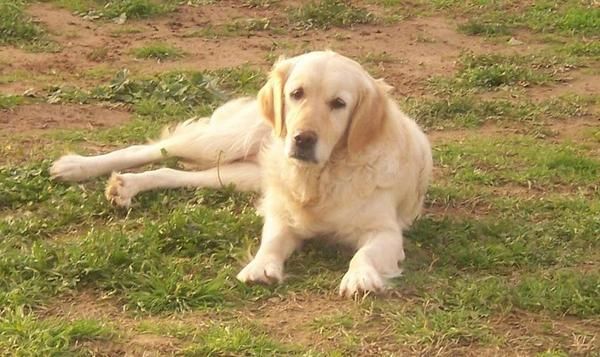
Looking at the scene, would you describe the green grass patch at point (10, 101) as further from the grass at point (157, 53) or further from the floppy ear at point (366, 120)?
the floppy ear at point (366, 120)

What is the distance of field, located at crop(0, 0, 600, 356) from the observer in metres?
4.09

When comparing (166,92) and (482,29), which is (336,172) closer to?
(166,92)

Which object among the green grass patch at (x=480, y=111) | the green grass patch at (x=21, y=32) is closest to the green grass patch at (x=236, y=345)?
the green grass patch at (x=480, y=111)

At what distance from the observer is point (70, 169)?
5.76 m

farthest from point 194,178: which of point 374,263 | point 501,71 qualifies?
point 501,71

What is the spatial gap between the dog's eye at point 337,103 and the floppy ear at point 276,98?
27cm

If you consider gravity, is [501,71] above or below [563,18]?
above

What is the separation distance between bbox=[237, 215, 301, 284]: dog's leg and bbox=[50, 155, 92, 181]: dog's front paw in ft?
3.91

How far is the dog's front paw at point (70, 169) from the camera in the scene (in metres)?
5.73

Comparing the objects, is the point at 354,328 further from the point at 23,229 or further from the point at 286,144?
the point at 23,229

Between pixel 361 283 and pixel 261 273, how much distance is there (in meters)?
0.43

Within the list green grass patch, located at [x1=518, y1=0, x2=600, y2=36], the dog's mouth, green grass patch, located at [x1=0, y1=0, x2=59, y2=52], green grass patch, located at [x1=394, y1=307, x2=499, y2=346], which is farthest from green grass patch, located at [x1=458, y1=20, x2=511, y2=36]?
green grass patch, located at [x1=394, y1=307, x2=499, y2=346]

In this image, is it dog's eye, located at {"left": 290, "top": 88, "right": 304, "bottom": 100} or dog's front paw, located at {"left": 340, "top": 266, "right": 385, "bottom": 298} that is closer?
dog's front paw, located at {"left": 340, "top": 266, "right": 385, "bottom": 298}

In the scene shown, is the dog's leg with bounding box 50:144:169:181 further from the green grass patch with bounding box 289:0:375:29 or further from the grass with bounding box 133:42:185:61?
the green grass patch with bounding box 289:0:375:29
